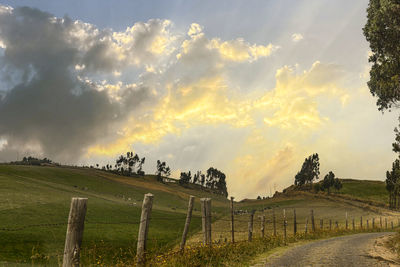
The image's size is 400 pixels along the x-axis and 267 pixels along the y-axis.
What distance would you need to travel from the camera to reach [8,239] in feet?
104

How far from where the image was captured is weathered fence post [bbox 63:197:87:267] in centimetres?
872

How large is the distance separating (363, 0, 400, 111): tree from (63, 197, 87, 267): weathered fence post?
958 inches

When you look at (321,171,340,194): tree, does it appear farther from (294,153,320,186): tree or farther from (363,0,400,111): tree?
(363,0,400,111): tree

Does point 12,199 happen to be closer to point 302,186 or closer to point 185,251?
point 185,251

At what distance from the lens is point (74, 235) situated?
8.78 m

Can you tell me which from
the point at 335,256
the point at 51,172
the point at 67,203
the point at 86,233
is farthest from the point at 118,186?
the point at 335,256

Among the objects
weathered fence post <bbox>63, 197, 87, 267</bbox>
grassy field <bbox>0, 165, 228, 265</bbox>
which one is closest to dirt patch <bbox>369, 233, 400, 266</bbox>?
grassy field <bbox>0, 165, 228, 265</bbox>

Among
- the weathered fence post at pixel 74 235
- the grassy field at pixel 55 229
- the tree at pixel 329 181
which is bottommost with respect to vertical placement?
the grassy field at pixel 55 229

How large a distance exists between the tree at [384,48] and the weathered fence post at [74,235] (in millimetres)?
24344

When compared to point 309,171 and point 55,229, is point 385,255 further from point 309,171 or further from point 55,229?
point 309,171

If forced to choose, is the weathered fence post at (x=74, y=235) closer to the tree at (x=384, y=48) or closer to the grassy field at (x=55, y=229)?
the grassy field at (x=55, y=229)

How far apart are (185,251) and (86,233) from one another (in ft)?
87.7

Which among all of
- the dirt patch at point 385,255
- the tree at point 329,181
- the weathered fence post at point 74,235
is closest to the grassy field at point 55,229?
the weathered fence post at point 74,235

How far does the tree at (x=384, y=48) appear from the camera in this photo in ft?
82.9
